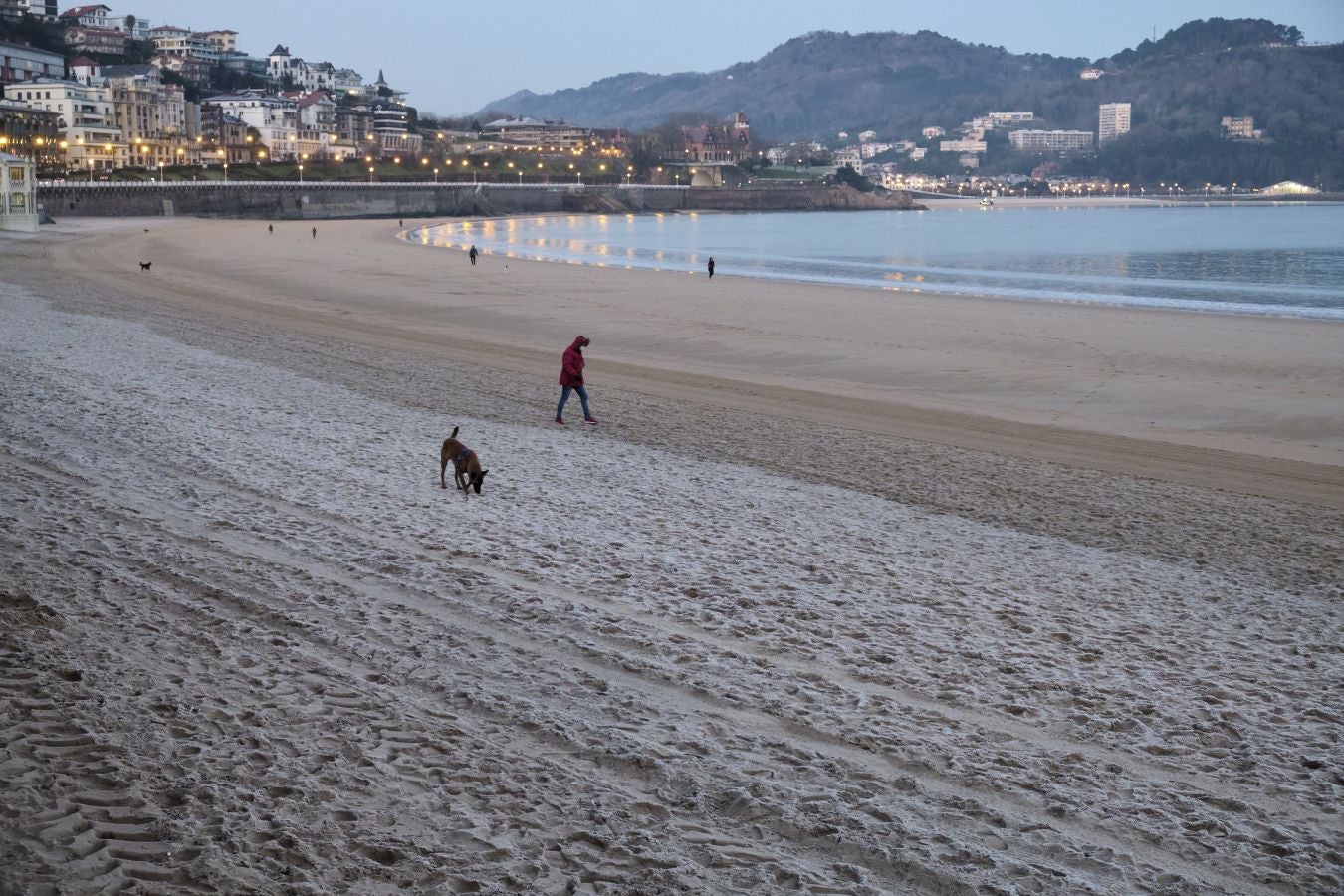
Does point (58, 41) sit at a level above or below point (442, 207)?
above

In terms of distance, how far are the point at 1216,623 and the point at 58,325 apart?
16311 millimetres

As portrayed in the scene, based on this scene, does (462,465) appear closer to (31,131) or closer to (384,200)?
(384,200)

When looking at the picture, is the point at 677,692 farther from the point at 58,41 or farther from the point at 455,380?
the point at 58,41

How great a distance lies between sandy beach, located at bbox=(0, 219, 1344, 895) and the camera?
405 cm

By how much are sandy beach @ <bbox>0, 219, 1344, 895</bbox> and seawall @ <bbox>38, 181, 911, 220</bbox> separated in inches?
2439

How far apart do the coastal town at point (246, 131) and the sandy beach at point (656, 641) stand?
259 ft

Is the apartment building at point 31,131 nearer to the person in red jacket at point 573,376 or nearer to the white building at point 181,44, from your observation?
the white building at point 181,44

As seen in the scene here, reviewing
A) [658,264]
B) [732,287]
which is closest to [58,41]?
[658,264]

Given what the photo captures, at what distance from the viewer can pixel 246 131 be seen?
134500 millimetres

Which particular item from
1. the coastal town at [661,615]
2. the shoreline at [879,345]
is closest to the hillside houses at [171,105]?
the shoreline at [879,345]

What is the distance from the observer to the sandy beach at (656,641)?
405 cm

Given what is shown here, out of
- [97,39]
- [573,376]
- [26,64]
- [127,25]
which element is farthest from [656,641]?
[127,25]

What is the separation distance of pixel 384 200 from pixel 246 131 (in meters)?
42.4

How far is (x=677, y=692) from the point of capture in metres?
5.36
